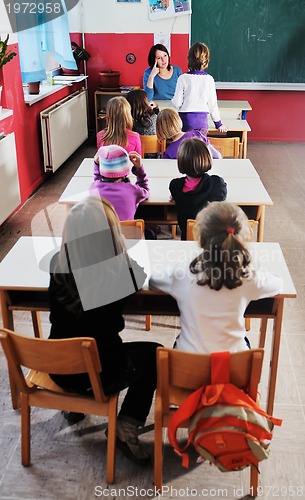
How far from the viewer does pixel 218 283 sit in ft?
5.96

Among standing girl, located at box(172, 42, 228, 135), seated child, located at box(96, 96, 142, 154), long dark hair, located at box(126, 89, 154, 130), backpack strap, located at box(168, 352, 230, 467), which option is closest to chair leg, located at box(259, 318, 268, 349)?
backpack strap, located at box(168, 352, 230, 467)

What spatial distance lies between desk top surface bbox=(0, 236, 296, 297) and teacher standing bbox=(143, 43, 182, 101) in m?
3.38

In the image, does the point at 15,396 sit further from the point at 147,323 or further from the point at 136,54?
the point at 136,54

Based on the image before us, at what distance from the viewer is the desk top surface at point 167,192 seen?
10.0 ft

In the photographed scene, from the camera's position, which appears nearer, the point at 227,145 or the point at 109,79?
the point at 227,145

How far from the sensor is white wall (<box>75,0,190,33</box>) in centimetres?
655

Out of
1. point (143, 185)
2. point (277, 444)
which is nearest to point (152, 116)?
point (143, 185)

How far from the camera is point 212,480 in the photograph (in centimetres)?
205

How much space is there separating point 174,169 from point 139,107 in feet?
2.41

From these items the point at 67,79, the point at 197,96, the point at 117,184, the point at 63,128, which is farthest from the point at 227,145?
the point at 67,79

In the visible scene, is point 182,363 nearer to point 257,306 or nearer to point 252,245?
point 257,306

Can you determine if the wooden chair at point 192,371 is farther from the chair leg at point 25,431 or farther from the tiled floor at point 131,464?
the chair leg at point 25,431

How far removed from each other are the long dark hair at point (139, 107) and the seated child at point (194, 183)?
125 centimetres

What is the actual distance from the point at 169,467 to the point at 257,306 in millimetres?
731
